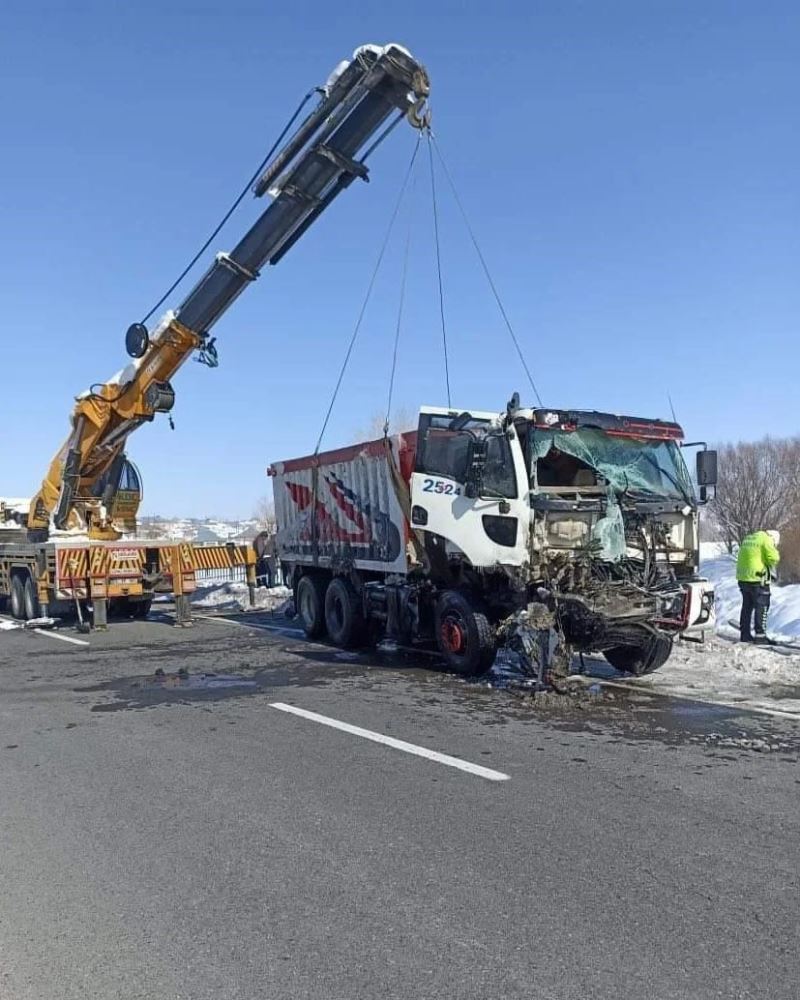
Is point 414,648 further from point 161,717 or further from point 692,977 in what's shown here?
point 692,977

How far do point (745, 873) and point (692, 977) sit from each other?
109 cm

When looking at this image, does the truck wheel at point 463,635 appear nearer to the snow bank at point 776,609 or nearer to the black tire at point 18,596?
the snow bank at point 776,609

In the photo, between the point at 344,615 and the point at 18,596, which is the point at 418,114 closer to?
the point at 344,615

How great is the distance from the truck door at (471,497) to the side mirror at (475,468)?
21mm

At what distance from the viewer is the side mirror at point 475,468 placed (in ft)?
30.4

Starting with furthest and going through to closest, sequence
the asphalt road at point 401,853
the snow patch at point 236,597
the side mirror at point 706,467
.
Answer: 1. the snow patch at point 236,597
2. the side mirror at point 706,467
3. the asphalt road at point 401,853

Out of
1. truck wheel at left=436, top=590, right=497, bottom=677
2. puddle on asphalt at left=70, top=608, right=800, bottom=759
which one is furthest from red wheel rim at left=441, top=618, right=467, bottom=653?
puddle on asphalt at left=70, top=608, right=800, bottom=759

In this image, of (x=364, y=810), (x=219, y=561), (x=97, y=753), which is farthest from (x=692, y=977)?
(x=219, y=561)

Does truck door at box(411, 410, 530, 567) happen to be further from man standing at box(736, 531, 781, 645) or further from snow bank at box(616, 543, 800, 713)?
man standing at box(736, 531, 781, 645)

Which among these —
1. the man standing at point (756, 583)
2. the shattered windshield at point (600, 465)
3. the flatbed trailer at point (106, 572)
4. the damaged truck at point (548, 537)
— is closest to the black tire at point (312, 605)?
the damaged truck at point (548, 537)

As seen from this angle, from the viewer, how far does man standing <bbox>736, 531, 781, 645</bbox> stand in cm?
1175

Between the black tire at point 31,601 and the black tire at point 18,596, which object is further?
the black tire at point 18,596

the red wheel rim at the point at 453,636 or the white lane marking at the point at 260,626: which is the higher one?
the red wheel rim at the point at 453,636

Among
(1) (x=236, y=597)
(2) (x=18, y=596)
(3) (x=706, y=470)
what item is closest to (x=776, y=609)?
(3) (x=706, y=470)
